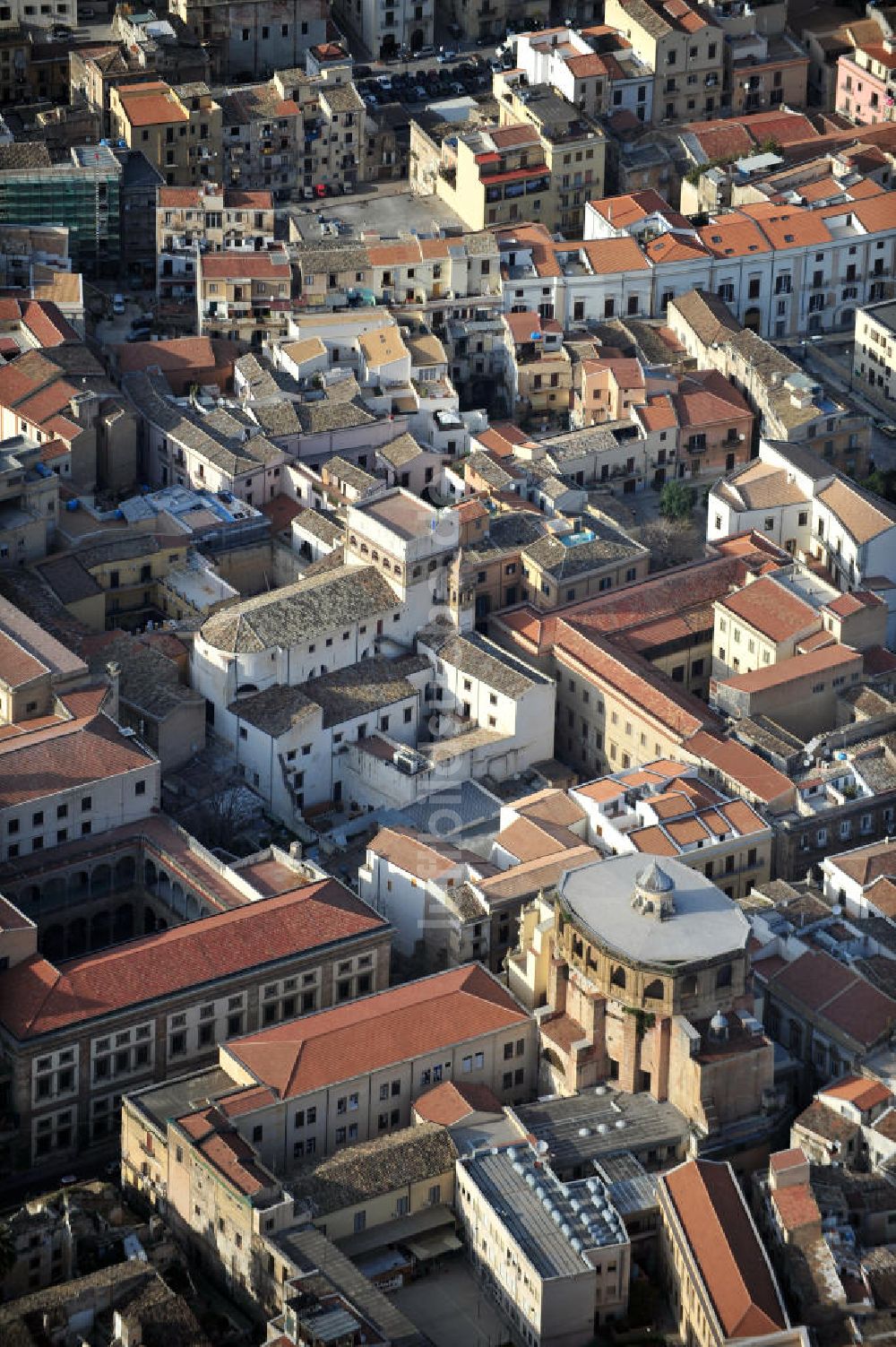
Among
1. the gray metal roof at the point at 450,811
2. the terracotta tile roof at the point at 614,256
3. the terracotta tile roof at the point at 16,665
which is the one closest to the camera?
the terracotta tile roof at the point at 16,665

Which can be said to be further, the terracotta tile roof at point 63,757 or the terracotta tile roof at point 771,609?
the terracotta tile roof at point 771,609

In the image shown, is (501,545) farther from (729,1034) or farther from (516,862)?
(729,1034)

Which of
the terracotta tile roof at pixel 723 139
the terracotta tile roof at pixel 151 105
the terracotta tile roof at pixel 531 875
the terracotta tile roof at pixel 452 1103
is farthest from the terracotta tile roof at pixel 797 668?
the terracotta tile roof at pixel 151 105

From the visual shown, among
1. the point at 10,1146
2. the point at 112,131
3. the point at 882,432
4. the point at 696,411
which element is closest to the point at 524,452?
the point at 696,411

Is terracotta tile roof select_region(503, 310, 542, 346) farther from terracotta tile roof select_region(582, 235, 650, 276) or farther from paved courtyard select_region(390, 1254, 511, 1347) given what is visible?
paved courtyard select_region(390, 1254, 511, 1347)

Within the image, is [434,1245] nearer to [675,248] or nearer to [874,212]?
[675,248]

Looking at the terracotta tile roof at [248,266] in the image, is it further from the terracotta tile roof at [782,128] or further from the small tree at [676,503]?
the terracotta tile roof at [782,128]

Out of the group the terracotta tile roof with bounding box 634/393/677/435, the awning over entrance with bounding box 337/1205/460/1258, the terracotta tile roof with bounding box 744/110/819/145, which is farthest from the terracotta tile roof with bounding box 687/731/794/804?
the terracotta tile roof with bounding box 744/110/819/145
